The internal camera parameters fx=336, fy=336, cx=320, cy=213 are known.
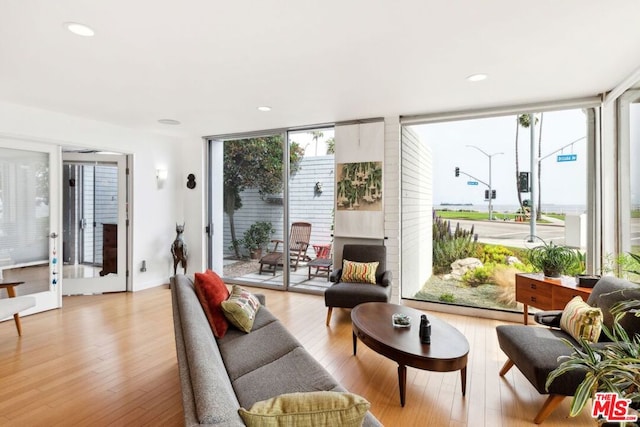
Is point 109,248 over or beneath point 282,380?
over

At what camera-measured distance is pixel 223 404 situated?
1064 mm

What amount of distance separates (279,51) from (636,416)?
110 inches

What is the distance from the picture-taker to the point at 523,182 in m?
4.02

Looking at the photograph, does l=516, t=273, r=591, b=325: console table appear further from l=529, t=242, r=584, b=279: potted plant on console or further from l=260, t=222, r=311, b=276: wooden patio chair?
l=260, t=222, r=311, b=276: wooden patio chair

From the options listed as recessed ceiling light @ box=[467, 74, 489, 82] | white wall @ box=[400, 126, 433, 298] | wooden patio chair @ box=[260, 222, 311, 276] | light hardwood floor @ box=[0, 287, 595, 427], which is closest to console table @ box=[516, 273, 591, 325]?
light hardwood floor @ box=[0, 287, 595, 427]

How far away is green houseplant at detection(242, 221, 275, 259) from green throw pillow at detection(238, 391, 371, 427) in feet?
14.7

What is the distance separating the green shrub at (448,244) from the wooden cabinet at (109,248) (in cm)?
486

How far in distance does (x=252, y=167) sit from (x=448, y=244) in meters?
3.35

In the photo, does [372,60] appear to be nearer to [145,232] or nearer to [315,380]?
[315,380]

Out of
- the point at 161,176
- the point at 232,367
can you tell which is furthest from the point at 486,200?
the point at 161,176

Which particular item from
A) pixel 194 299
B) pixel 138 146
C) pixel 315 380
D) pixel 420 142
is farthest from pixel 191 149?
pixel 315 380

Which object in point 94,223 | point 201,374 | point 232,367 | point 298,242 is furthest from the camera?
point 298,242

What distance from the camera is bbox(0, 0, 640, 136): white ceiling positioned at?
2078 mm

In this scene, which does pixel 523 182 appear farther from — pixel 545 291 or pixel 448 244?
pixel 545 291
